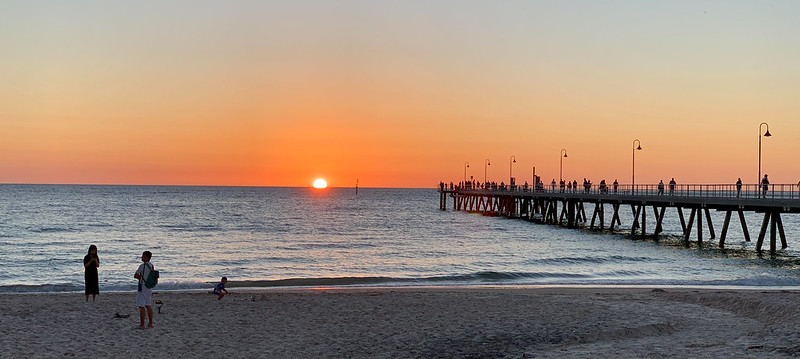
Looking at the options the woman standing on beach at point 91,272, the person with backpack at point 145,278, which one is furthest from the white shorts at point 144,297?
the woman standing on beach at point 91,272

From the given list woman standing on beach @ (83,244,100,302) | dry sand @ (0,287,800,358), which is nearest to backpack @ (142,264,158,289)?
dry sand @ (0,287,800,358)

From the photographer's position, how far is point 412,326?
14164 mm

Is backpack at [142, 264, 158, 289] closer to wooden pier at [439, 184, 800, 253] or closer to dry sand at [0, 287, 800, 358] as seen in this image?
dry sand at [0, 287, 800, 358]

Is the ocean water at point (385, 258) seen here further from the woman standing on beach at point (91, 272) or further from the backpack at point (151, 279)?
the backpack at point (151, 279)

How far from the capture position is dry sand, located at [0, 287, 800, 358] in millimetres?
11773

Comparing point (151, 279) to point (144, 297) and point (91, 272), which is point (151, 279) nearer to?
point (144, 297)

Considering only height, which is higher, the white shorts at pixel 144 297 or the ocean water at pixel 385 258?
the white shorts at pixel 144 297

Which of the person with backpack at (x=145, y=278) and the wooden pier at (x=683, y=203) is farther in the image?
the wooden pier at (x=683, y=203)

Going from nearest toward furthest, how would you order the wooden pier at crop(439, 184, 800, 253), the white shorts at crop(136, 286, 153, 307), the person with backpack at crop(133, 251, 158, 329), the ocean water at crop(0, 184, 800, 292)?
the person with backpack at crop(133, 251, 158, 329), the white shorts at crop(136, 286, 153, 307), the ocean water at crop(0, 184, 800, 292), the wooden pier at crop(439, 184, 800, 253)

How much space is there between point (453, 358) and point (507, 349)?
44.3 inches

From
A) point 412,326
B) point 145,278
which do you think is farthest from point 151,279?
point 412,326

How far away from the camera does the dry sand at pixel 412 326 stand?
1177 cm

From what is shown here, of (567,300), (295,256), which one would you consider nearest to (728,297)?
(567,300)

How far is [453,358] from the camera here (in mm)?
11430
